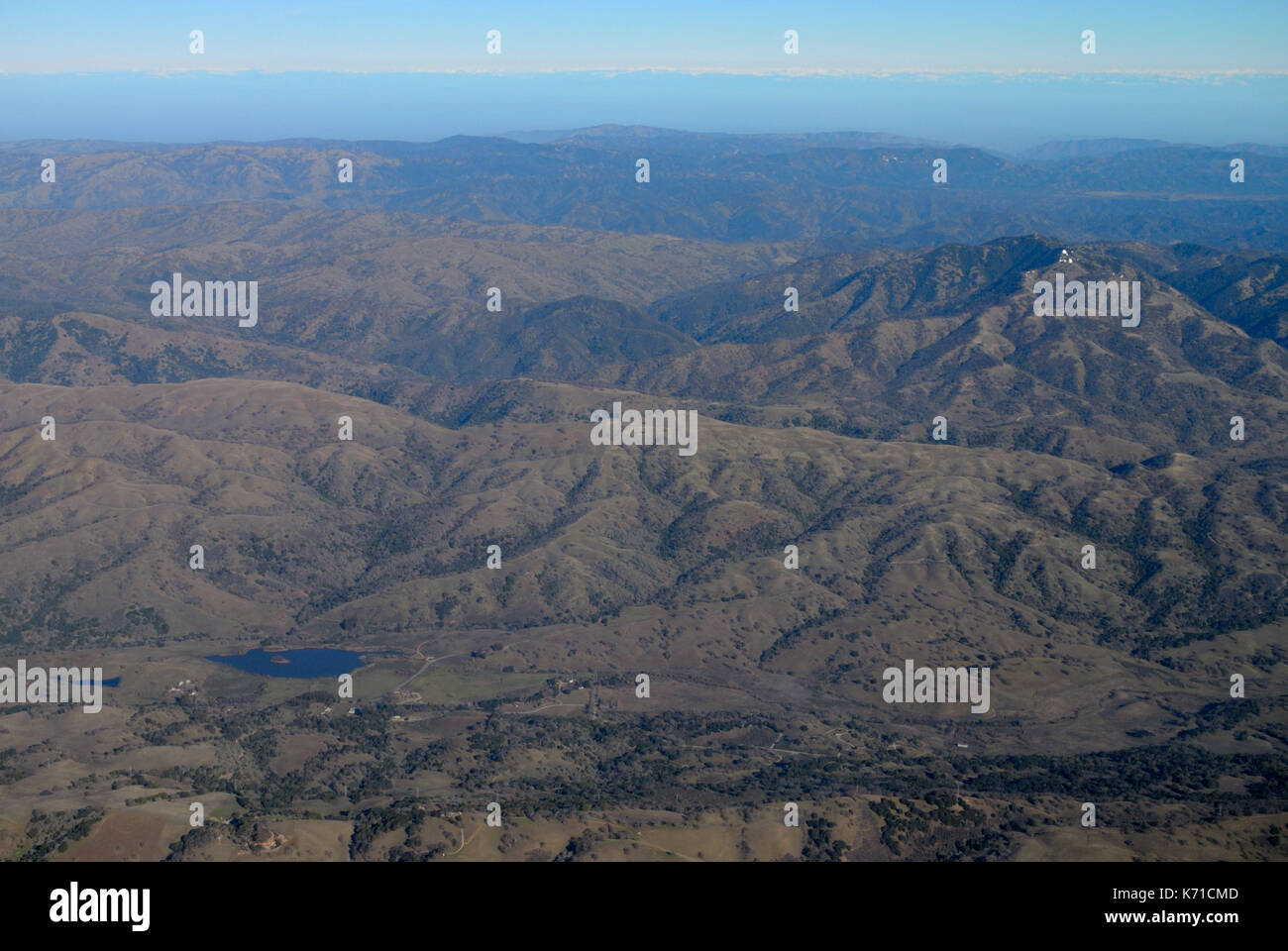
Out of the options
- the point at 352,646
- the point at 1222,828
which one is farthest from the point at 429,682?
the point at 1222,828

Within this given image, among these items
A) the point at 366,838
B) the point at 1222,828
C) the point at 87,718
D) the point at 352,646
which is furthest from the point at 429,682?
the point at 1222,828

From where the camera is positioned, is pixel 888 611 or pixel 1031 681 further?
pixel 888 611

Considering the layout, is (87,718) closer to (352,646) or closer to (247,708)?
(247,708)

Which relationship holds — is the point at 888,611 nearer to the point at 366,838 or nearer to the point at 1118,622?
the point at 1118,622
